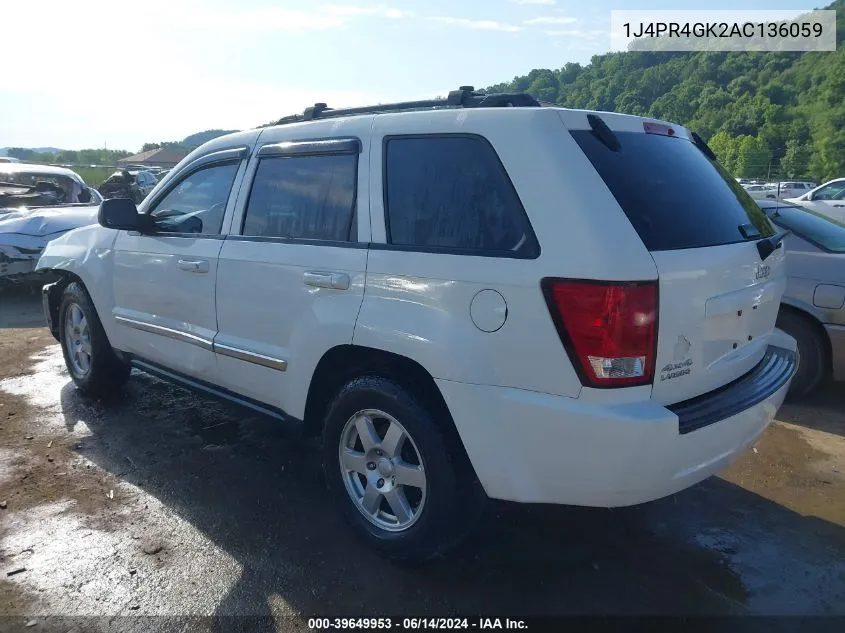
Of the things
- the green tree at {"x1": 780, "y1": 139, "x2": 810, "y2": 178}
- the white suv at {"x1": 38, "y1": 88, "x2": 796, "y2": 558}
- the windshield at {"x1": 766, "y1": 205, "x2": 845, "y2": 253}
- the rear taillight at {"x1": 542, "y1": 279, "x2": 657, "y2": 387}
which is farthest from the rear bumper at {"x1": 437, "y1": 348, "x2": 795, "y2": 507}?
the green tree at {"x1": 780, "y1": 139, "x2": 810, "y2": 178}

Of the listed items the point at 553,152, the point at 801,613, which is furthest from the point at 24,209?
the point at 801,613

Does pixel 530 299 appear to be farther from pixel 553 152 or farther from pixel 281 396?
pixel 281 396

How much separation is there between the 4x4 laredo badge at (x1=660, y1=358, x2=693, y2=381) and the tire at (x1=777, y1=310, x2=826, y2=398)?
284 centimetres

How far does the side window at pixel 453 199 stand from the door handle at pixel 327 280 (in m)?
0.28

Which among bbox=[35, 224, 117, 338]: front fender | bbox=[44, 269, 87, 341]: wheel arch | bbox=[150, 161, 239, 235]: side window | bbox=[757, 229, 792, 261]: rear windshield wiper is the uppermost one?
bbox=[150, 161, 239, 235]: side window

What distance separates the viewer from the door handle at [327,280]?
2881mm

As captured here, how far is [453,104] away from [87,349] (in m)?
3.60

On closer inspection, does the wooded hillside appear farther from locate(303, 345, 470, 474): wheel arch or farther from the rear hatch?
locate(303, 345, 470, 474): wheel arch

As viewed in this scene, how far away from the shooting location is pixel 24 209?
977cm

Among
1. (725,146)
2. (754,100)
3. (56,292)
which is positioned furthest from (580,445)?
(754,100)

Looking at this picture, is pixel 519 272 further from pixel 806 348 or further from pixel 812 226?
pixel 812 226

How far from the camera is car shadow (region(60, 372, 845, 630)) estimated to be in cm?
265

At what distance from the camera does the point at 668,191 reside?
8.59 feet

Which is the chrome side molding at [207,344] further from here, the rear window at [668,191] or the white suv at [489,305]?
the rear window at [668,191]
